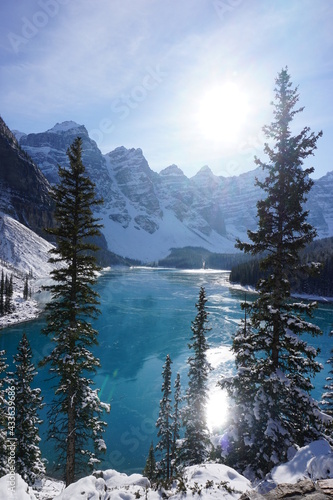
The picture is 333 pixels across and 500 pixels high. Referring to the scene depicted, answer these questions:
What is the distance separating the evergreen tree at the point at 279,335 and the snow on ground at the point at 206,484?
1.20 m

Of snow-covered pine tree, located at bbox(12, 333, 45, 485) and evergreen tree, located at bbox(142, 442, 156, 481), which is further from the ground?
snow-covered pine tree, located at bbox(12, 333, 45, 485)

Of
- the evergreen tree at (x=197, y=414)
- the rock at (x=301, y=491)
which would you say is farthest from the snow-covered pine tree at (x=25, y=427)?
the rock at (x=301, y=491)

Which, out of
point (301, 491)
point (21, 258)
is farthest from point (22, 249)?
point (301, 491)

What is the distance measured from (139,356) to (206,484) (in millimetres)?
37762

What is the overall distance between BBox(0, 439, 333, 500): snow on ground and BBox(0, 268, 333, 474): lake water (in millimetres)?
15768

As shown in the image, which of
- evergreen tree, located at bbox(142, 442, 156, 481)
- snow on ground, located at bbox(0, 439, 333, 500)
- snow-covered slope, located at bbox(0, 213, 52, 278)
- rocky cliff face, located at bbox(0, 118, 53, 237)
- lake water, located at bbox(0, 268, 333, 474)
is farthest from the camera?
rocky cliff face, located at bbox(0, 118, 53, 237)

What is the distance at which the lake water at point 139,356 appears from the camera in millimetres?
25531

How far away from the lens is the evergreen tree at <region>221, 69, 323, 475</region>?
32.3 feet

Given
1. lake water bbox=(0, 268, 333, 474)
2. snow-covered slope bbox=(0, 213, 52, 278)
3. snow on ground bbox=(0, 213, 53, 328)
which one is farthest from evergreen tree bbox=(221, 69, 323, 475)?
snow-covered slope bbox=(0, 213, 52, 278)

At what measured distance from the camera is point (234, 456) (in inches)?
440

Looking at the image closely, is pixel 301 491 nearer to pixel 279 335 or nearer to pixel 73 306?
pixel 279 335

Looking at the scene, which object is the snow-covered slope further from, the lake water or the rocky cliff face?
the lake water

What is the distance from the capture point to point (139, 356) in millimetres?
44062

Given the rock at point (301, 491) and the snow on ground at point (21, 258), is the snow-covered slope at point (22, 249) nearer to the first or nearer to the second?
the snow on ground at point (21, 258)
